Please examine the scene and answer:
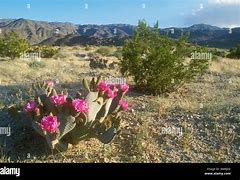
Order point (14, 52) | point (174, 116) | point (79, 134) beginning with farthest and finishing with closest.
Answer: point (14, 52) → point (174, 116) → point (79, 134)

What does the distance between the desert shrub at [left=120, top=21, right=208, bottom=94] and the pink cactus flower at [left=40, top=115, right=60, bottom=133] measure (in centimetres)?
340

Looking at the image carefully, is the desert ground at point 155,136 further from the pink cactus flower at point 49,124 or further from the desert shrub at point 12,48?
the desert shrub at point 12,48

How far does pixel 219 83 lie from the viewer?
9305mm

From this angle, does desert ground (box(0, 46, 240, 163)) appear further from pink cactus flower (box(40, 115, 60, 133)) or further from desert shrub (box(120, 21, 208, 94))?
desert shrub (box(120, 21, 208, 94))

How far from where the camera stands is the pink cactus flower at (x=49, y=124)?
178 inches

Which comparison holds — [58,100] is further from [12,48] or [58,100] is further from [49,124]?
[12,48]

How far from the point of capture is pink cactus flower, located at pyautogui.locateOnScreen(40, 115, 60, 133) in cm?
452

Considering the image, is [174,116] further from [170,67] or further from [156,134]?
[170,67]

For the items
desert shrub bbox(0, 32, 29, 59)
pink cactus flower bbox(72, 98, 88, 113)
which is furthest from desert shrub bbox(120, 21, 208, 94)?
desert shrub bbox(0, 32, 29, 59)

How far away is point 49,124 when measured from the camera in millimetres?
4520

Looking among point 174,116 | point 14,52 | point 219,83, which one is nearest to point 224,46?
point 14,52

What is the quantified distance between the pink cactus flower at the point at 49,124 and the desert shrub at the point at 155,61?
340 centimetres

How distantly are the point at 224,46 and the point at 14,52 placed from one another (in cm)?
2772

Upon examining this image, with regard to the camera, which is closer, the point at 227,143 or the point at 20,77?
the point at 227,143
